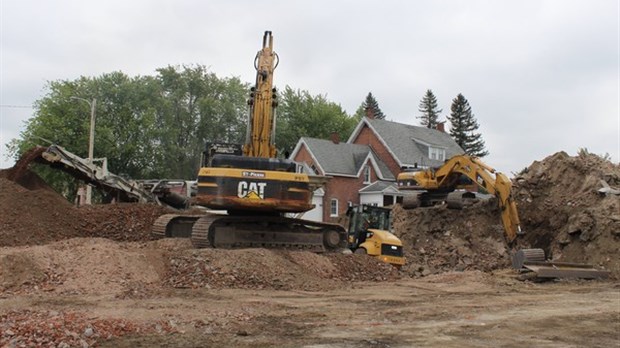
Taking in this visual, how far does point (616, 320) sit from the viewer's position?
35.6ft

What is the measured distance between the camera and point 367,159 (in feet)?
159

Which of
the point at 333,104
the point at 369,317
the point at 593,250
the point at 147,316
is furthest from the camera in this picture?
the point at 333,104

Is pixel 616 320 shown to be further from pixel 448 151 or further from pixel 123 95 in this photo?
pixel 123 95

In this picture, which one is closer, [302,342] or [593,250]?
[302,342]

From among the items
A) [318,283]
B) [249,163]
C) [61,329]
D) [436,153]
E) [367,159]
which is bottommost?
[61,329]

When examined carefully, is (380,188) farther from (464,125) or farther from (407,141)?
(464,125)

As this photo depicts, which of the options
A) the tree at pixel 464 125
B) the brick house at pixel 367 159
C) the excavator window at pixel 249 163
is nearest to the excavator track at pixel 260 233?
the excavator window at pixel 249 163

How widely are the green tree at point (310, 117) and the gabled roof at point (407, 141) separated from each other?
1728 cm

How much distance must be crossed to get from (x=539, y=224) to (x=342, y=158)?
2702cm

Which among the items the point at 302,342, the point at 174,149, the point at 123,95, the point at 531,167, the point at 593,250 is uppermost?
the point at 123,95

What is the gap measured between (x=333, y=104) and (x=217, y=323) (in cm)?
6907

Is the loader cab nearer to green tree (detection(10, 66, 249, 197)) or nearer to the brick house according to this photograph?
the brick house

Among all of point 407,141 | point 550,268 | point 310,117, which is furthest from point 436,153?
point 550,268

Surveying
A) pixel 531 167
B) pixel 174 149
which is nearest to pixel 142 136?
pixel 174 149
